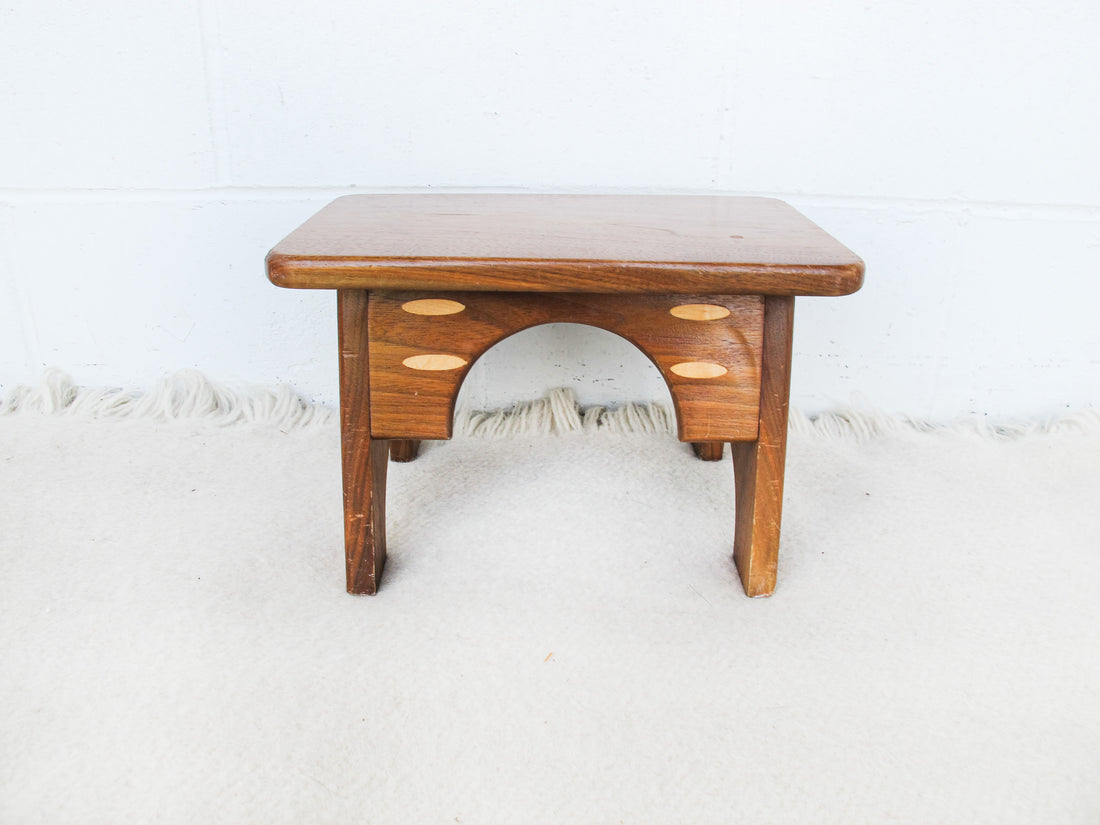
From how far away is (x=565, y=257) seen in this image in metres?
0.77

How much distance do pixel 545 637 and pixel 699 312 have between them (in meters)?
0.34

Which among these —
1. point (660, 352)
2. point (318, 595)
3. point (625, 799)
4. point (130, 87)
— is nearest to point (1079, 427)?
point (660, 352)

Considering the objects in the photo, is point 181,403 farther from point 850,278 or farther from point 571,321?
point 850,278

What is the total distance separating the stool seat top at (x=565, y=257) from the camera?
764 millimetres

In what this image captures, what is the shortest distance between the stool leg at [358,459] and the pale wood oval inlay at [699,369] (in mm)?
299

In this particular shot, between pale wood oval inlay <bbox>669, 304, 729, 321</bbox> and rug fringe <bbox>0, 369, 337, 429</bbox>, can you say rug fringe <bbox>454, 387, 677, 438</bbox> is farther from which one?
pale wood oval inlay <bbox>669, 304, 729, 321</bbox>

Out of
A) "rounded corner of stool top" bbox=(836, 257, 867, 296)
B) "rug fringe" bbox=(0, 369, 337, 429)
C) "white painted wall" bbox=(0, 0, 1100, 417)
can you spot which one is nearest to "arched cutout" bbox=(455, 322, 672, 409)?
"white painted wall" bbox=(0, 0, 1100, 417)

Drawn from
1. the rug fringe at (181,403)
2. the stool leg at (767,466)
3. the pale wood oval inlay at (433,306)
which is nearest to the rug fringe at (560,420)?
the rug fringe at (181,403)

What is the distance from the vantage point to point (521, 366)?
4.28ft

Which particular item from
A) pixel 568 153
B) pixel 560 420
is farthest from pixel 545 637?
pixel 568 153

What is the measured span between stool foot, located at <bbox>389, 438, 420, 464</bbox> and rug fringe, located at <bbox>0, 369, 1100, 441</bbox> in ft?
0.33

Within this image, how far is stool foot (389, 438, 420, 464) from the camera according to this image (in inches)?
46.1

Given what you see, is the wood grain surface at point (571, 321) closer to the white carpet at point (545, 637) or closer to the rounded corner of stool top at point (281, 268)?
the rounded corner of stool top at point (281, 268)

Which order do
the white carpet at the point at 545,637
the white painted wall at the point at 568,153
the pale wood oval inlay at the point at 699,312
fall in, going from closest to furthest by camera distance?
the white carpet at the point at 545,637 < the pale wood oval inlay at the point at 699,312 < the white painted wall at the point at 568,153
